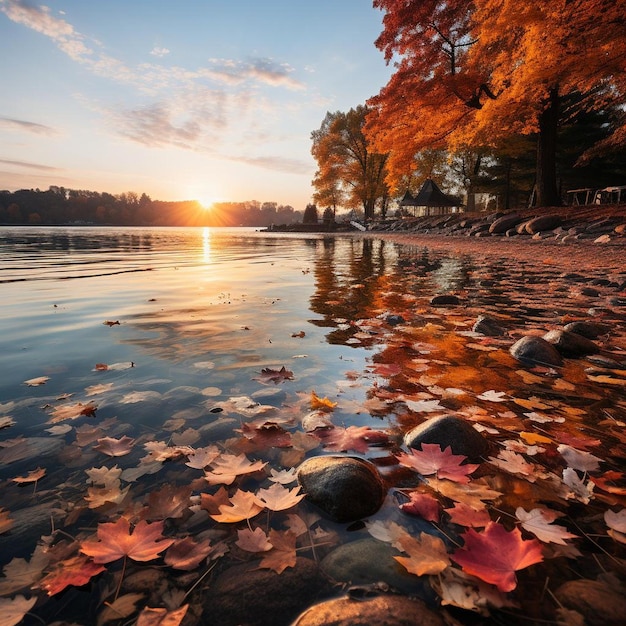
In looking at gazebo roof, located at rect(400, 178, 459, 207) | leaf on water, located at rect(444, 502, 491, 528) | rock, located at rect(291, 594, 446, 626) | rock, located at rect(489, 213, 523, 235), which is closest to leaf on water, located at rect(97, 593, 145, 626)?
rock, located at rect(291, 594, 446, 626)

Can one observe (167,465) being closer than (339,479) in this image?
No

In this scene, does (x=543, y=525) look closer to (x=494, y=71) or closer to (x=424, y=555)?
(x=424, y=555)

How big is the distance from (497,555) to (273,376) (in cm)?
173

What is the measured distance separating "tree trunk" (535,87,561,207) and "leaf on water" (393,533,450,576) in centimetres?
1779

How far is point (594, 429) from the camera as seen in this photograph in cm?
181

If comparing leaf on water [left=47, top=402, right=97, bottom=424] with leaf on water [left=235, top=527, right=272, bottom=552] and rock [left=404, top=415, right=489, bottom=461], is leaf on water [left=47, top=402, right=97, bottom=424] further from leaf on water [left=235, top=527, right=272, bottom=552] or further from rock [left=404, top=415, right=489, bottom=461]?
rock [left=404, top=415, right=489, bottom=461]

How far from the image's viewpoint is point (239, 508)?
1.29 meters

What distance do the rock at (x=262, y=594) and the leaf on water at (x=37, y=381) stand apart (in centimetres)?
212

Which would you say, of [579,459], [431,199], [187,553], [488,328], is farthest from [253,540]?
[431,199]

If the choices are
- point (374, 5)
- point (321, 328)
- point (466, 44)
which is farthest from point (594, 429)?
point (466, 44)

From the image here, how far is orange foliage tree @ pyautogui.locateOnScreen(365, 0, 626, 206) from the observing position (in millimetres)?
9984

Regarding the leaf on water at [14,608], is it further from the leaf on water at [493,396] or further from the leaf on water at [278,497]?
the leaf on water at [493,396]

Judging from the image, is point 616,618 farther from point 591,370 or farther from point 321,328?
point 321,328

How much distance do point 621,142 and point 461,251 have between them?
1105 centimetres
